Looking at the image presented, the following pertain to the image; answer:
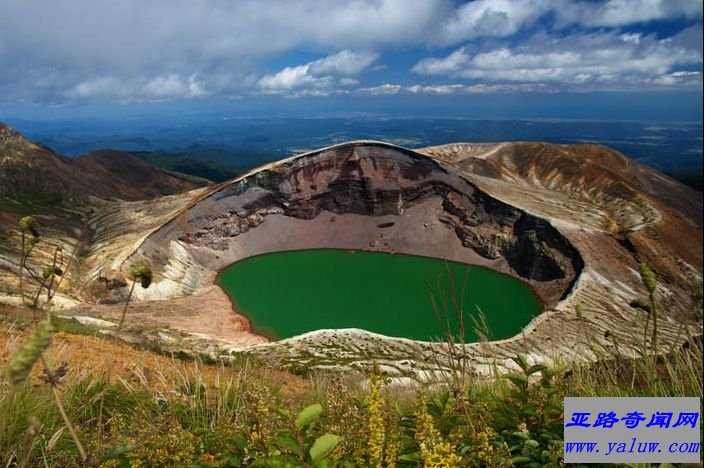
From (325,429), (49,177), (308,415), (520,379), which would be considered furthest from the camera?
(49,177)

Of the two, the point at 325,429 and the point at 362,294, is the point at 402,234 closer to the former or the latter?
the point at 362,294

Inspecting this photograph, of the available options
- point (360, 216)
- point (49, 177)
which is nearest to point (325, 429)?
point (360, 216)

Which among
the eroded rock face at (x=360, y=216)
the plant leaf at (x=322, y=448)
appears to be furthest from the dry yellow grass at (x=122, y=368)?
the eroded rock face at (x=360, y=216)

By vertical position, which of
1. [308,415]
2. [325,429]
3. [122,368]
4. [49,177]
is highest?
[49,177]

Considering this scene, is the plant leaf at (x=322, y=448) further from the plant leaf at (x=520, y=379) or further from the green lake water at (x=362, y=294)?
the green lake water at (x=362, y=294)

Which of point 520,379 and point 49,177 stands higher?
point 49,177

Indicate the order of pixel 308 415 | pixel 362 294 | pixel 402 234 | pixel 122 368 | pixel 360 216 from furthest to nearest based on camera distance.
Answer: pixel 360 216 < pixel 402 234 < pixel 362 294 < pixel 122 368 < pixel 308 415

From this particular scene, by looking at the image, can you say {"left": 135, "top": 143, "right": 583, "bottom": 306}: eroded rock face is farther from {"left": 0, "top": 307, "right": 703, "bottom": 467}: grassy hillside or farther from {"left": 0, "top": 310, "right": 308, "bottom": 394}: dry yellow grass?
{"left": 0, "top": 307, "right": 703, "bottom": 467}: grassy hillside
